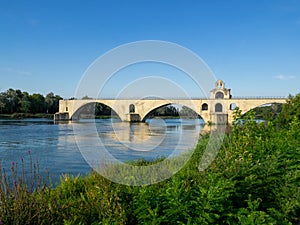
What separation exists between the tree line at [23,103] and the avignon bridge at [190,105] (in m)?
8.32

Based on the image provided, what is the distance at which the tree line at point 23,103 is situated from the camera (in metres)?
76.8

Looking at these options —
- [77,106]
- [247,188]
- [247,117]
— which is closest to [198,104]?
[77,106]

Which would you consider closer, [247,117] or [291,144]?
[291,144]

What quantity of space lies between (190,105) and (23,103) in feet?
147

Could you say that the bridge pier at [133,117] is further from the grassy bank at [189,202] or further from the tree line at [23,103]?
the grassy bank at [189,202]

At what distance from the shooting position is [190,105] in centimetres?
5628

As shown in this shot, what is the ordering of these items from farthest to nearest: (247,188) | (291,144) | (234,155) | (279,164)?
(291,144)
(234,155)
(279,164)
(247,188)

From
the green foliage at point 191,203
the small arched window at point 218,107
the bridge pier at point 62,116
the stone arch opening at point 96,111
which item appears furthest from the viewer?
the stone arch opening at point 96,111

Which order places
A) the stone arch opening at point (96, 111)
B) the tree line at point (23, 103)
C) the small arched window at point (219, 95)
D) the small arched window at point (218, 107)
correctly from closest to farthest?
the small arched window at point (219, 95)
the small arched window at point (218, 107)
the stone arch opening at point (96, 111)
the tree line at point (23, 103)

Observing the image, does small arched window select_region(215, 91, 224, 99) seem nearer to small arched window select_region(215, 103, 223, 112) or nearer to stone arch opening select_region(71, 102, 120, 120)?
small arched window select_region(215, 103, 223, 112)

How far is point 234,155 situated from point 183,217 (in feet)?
7.77

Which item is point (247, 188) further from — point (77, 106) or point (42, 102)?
point (42, 102)

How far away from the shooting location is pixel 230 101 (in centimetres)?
6253

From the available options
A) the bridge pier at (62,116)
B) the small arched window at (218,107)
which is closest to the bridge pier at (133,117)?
the bridge pier at (62,116)
